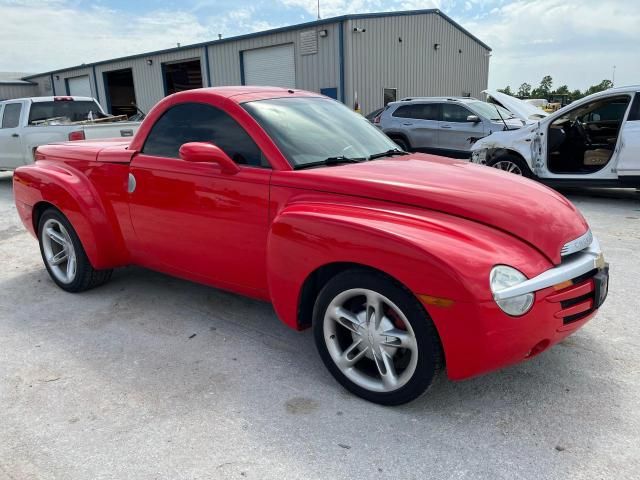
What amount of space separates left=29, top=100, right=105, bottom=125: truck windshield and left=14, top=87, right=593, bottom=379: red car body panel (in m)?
7.31

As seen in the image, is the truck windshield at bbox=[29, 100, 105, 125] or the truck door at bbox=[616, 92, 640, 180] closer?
the truck door at bbox=[616, 92, 640, 180]

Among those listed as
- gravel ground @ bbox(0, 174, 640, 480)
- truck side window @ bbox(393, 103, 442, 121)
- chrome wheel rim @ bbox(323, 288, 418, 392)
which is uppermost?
truck side window @ bbox(393, 103, 442, 121)

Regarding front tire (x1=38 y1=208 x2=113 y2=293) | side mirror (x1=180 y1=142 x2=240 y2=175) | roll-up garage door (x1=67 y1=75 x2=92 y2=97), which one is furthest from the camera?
roll-up garage door (x1=67 y1=75 x2=92 y2=97)

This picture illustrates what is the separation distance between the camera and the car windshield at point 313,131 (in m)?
3.15

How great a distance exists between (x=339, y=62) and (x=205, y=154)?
14.7m

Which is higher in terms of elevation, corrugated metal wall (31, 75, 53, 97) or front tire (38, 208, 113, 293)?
corrugated metal wall (31, 75, 53, 97)

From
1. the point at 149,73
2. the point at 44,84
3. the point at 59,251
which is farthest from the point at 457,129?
the point at 44,84

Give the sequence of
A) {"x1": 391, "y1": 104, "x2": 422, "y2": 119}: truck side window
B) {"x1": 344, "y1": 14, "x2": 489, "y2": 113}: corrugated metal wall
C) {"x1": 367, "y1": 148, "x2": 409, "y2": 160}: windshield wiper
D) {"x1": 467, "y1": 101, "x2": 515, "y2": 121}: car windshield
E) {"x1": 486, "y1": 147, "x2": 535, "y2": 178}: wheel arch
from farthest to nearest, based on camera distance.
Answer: {"x1": 344, "y1": 14, "x2": 489, "y2": 113}: corrugated metal wall < {"x1": 391, "y1": 104, "x2": 422, "y2": 119}: truck side window < {"x1": 467, "y1": 101, "x2": 515, "y2": 121}: car windshield < {"x1": 486, "y1": 147, "x2": 535, "y2": 178}: wheel arch < {"x1": 367, "y1": 148, "x2": 409, "y2": 160}: windshield wiper

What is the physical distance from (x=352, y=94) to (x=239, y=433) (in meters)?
15.8

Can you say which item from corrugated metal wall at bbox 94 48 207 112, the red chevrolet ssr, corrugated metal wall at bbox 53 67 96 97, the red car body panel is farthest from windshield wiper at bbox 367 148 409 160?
corrugated metal wall at bbox 53 67 96 97

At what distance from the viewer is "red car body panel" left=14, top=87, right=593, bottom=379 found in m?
2.27

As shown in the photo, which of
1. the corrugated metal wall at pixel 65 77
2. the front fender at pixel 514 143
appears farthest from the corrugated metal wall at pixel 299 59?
the corrugated metal wall at pixel 65 77

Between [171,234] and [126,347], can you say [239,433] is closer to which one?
[126,347]

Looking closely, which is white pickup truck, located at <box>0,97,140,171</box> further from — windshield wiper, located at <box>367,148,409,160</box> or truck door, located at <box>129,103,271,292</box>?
windshield wiper, located at <box>367,148,409,160</box>
